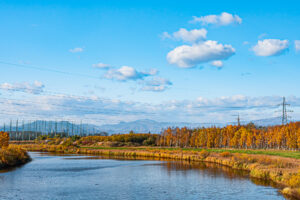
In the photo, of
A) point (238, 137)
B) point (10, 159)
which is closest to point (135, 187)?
point (10, 159)

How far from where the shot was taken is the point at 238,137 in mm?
102812

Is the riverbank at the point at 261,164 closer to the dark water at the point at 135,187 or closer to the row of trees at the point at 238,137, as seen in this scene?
the dark water at the point at 135,187

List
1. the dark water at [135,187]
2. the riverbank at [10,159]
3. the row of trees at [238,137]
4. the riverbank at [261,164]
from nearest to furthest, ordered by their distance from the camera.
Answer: the dark water at [135,187] < the riverbank at [261,164] < the riverbank at [10,159] < the row of trees at [238,137]

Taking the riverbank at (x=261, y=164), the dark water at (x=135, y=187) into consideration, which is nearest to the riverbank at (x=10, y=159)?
the dark water at (x=135, y=187)

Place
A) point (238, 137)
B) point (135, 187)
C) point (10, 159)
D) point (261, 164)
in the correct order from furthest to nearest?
point (238, 137) < point (10, 159) < point (261, 164) < point (135, 187)

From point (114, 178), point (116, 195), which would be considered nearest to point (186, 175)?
point (114, 178)

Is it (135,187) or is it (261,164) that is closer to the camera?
(135,187)

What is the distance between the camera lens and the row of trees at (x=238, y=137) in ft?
299

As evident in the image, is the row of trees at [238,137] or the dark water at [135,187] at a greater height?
the row of trees at [238,137]

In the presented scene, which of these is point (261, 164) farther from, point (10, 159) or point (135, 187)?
point (10, 159)

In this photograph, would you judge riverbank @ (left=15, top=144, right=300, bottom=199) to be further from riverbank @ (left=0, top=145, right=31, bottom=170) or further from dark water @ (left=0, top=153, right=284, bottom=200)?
riverbank @ (left=0, top=145, right=31, bottom=170)

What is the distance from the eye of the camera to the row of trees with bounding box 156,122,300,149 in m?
91.2

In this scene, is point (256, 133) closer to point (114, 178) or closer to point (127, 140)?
point (127, 140)

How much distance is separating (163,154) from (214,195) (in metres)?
51.2
